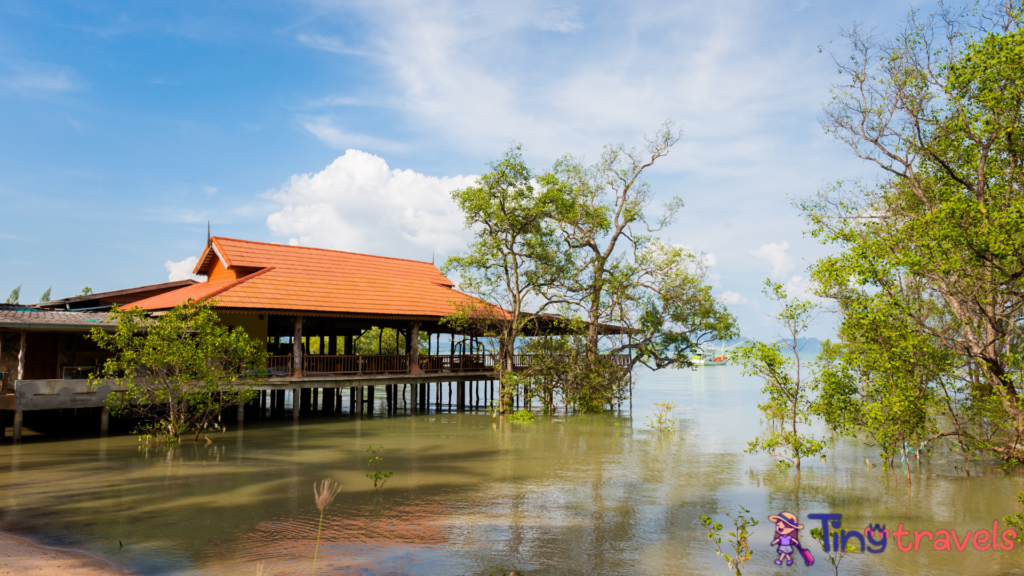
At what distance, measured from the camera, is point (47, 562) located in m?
7.70

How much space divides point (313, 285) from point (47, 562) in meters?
14.8

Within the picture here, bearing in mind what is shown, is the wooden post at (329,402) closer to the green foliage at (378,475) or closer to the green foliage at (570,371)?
the green foliage at (570,371)

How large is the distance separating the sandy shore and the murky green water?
34 cm

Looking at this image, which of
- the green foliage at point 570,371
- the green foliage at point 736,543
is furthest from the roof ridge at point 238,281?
the green foliage at point 736,543

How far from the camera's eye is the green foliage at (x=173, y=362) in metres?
16.0

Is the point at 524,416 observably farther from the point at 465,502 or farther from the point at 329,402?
the point at 465,502

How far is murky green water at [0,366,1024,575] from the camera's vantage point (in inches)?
328

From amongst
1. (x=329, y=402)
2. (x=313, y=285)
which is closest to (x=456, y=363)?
(x=329, y=402)

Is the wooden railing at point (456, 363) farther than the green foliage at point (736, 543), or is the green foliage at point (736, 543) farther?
the wooden railing at point (456, 363)

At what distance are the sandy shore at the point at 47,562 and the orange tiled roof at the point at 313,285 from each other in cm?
1064
